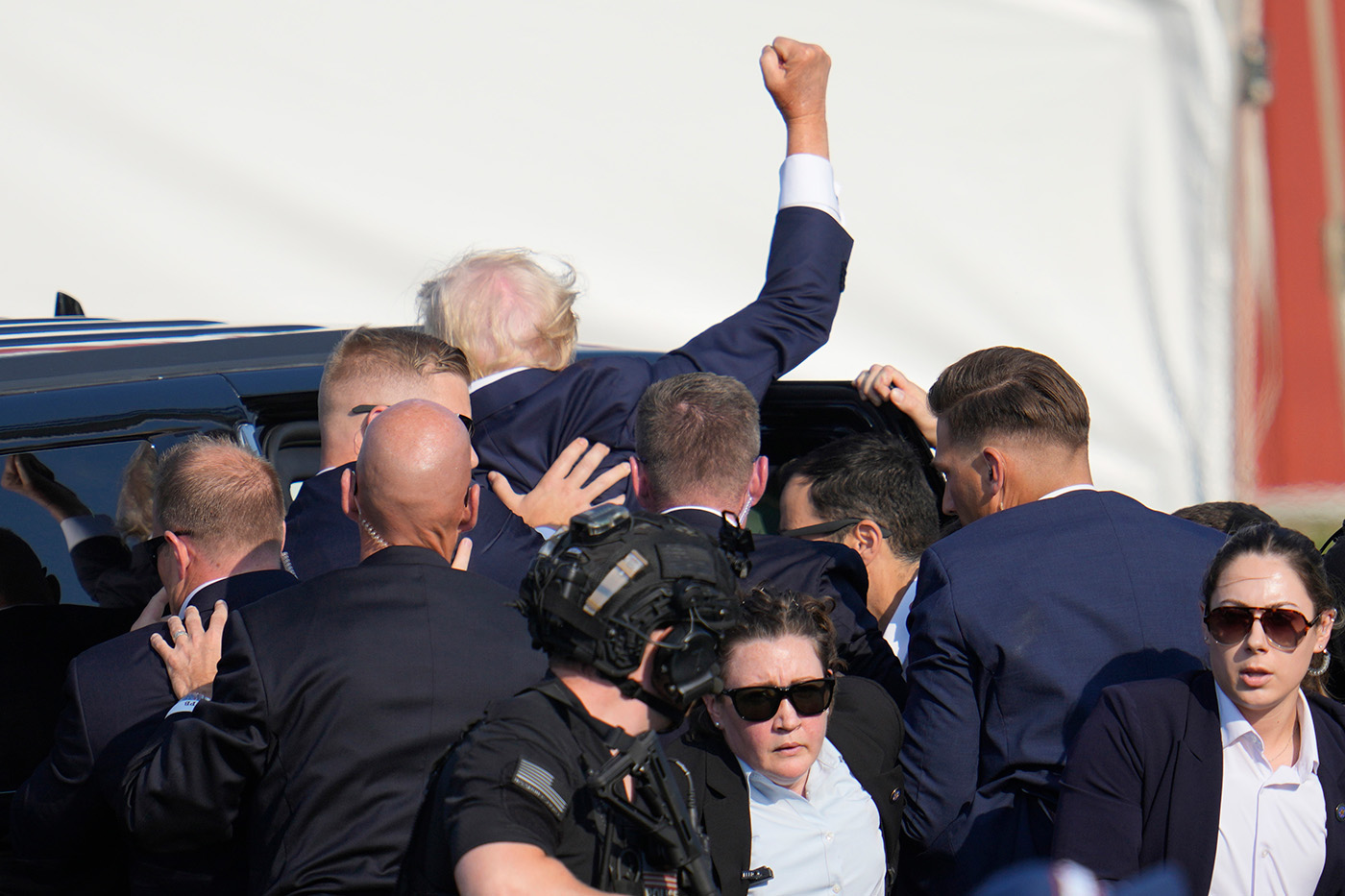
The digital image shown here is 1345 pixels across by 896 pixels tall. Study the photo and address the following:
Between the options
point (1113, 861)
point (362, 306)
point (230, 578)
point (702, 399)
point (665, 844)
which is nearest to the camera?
point (665, 844)

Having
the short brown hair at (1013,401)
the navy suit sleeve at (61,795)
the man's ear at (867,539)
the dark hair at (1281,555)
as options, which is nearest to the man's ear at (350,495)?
the navy suit sleeve at (61,795)

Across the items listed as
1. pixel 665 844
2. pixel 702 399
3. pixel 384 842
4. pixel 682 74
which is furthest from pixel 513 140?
pixel 665 844

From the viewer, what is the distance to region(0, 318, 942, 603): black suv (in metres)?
2.61

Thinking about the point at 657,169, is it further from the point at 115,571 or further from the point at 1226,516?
the point at 115,571

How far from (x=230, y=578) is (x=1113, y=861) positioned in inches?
64.8

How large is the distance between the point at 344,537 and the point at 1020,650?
51.4 inches

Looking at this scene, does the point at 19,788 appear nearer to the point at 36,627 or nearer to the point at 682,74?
the point at 36,627

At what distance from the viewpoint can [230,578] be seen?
8.29ft

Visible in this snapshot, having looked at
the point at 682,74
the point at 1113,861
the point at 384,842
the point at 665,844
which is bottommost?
the point at 1113,861

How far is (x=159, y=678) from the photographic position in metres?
2.39

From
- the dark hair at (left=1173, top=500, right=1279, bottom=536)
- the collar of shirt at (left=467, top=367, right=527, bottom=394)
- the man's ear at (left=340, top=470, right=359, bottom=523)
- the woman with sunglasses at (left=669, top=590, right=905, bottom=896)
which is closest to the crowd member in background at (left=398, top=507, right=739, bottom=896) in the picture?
the woman with sunglasses at (left=669, top=590, right=905, bottom=896)

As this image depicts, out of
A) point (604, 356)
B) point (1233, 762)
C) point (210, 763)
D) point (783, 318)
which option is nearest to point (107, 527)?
point (210, 763)

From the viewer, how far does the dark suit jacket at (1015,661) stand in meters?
2.46

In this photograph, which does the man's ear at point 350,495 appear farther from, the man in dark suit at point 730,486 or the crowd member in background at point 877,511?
the crowd member in background at point 877,511
